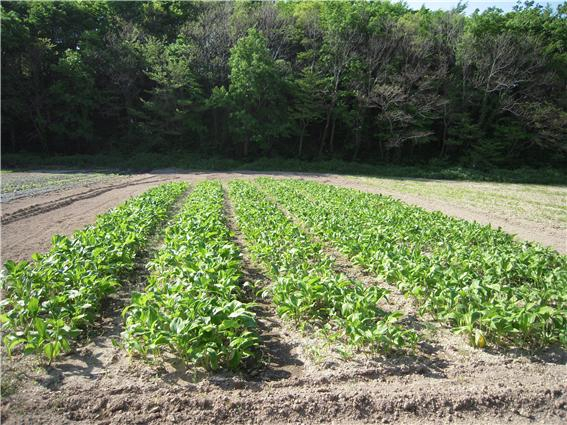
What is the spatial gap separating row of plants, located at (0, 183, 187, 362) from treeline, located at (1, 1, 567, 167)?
28.8 meters

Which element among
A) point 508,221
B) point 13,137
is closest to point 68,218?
point 508,221

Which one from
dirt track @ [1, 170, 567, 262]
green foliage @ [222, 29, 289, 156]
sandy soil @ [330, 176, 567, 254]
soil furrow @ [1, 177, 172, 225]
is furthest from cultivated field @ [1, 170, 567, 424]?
green foliage @ [222, 29, 289, 156]

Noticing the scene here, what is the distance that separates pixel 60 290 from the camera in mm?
4844

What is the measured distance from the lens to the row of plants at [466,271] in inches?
160

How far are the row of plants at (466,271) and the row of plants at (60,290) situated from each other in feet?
13.7

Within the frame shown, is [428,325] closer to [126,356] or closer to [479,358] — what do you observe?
[479,358]

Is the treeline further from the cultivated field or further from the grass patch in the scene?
the cultivated field

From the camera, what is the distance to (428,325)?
15.0ft

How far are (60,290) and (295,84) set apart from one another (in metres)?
33.8

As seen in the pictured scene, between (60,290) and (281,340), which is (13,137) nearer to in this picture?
(60,290)

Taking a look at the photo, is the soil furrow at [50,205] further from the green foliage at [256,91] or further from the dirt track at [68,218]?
the green foliage at [256,91]

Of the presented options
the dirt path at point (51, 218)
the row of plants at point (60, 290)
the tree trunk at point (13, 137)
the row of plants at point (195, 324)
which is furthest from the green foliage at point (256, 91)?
the row of plants at point (195, 324)

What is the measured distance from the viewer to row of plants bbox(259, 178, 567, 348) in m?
4.07

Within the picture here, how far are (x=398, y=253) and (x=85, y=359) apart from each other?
4.85 m
